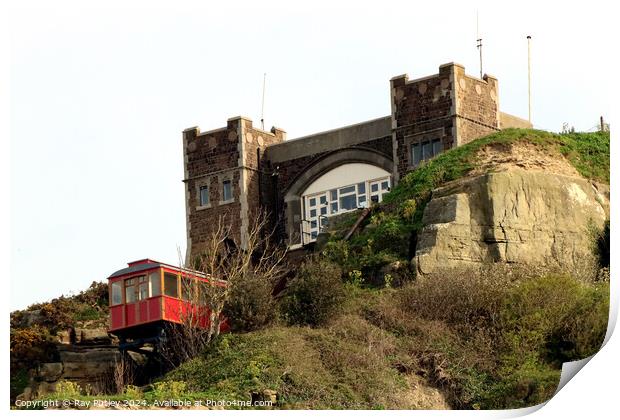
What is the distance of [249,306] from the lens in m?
50.2

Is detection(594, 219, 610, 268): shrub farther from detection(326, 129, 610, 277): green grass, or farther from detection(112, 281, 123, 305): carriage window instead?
detection(112, 281, 123, 305): carriage window

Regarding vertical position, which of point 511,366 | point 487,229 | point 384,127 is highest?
point 384,127

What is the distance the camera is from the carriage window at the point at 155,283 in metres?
51.7

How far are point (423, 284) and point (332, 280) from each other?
8.59 ft

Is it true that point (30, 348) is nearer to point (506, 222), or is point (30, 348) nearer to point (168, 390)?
point (168, 390)

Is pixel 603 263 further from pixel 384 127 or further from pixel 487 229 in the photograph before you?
pixel 384 127

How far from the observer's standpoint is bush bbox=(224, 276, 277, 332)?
5016 centimetres

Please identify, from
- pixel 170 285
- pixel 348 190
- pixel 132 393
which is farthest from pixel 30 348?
pixel 132 393

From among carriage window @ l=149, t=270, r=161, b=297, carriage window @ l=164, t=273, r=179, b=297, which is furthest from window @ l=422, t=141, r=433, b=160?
carriage window @ l=149, t=270, r=161, b=297

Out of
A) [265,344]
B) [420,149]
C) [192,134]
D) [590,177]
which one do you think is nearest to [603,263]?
[590,177]

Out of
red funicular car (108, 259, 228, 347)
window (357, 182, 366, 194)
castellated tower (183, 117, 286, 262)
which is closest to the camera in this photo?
red funicular car (108, 259, 228, 347)

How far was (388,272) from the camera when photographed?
2104 inches

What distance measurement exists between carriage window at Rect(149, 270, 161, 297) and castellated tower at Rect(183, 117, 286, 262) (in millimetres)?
10545

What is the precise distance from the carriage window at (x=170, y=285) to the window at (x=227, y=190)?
11358 mm
